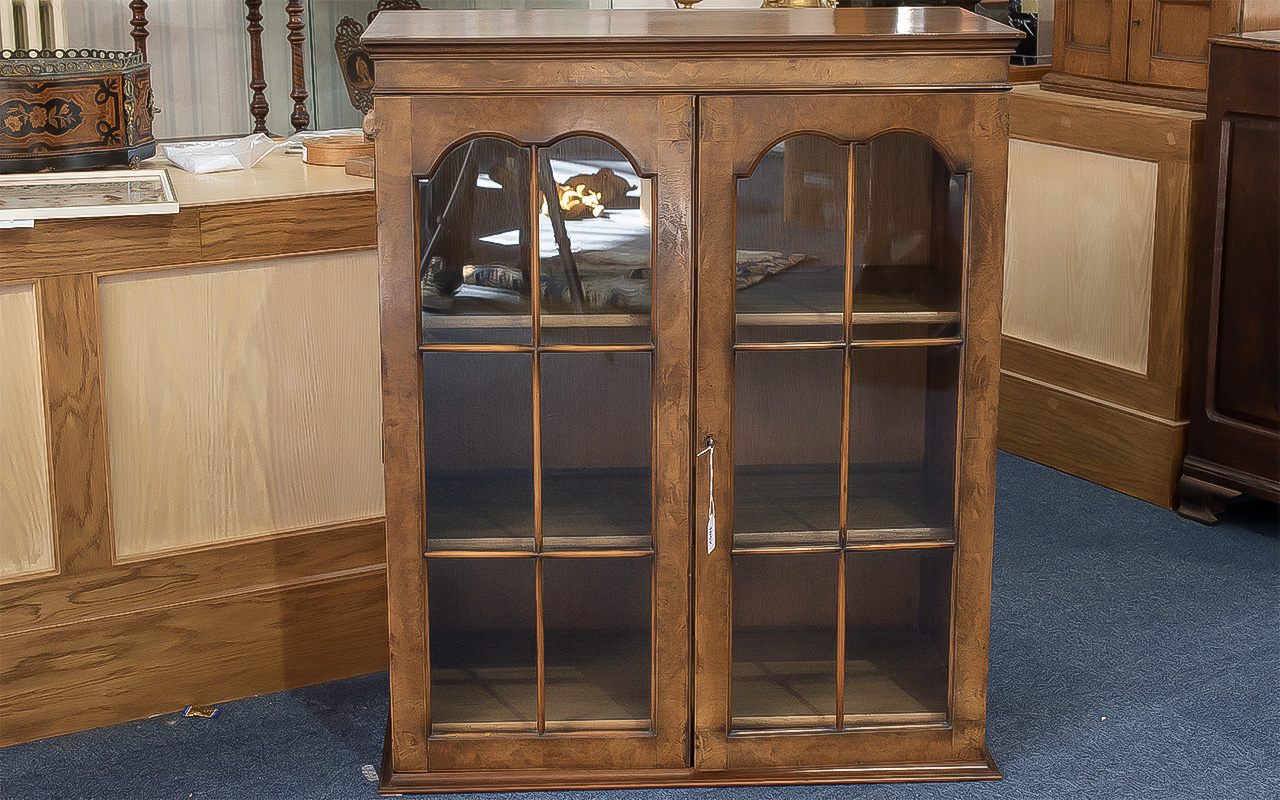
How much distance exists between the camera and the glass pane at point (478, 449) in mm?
2061

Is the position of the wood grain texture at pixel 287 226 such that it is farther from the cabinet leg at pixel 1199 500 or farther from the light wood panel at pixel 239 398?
the cabinet leg at pixel 1199 500

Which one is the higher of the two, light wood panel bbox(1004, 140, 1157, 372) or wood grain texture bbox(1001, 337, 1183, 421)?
light wood panel bbox(1004, 140, 1157, 372)

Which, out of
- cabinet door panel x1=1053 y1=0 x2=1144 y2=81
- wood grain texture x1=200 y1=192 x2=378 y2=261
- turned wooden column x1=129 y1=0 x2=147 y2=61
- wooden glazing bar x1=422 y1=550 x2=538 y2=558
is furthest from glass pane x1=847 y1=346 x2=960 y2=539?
turned wooden column x1=129 y1=0 x2=147 y2=61

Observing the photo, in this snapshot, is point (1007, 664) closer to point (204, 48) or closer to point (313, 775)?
point (313, 775)

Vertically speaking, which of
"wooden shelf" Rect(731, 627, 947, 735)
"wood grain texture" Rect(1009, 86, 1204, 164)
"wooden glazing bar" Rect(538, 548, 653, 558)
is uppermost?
"wood grain texture" Rect(1009, 86, 1204, 164)

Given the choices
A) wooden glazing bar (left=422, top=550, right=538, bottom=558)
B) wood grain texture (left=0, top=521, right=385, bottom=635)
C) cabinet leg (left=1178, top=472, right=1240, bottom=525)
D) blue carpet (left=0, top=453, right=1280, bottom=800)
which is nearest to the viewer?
wooden glazing bar (left=422, top=550, right=538, bottom=558)

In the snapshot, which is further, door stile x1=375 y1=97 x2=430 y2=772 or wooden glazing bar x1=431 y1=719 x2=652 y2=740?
wooden glazing bar x1=431 y1=719 x2=652 y2=740

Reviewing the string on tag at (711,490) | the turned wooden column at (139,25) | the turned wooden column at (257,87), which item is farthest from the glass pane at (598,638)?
the turned wooden column at (139,25)

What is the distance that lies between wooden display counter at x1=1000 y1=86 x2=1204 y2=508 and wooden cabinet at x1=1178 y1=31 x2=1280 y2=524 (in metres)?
0.09

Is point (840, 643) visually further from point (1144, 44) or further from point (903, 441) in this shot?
point (1144, 44)

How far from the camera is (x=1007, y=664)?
270 centimetres

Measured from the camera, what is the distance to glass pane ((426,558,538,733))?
2.15m

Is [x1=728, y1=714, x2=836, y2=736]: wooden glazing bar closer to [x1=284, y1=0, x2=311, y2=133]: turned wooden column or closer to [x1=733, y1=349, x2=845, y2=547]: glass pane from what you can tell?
[x1=733, y1=349, x2=845, y2=547]: glass pane

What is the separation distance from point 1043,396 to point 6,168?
2.73m
